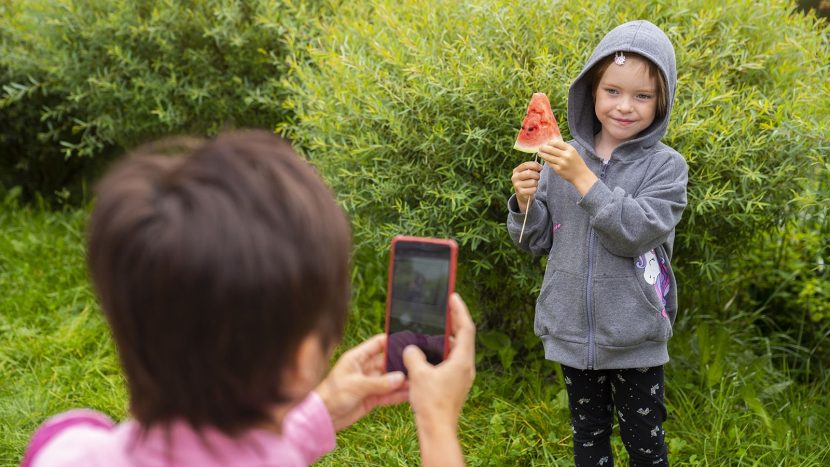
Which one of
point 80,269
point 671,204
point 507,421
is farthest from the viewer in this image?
point 80,269

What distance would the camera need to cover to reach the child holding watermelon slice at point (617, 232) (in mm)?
2611

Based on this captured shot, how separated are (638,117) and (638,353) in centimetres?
83

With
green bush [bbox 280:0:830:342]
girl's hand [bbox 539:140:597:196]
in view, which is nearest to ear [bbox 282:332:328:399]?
girl's hand [bbox 539:140:597:196]

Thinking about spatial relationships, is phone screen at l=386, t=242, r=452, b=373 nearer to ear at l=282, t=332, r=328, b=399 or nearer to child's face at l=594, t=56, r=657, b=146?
ear at l=282, t=332, r=328, b=399

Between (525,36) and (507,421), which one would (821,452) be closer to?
(507,421)

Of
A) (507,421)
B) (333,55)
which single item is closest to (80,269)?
(333,55)

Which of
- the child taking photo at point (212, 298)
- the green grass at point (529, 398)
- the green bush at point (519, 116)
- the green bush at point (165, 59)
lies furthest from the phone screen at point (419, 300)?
the green bush at point (165, 59)

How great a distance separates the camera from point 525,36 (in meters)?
3.55

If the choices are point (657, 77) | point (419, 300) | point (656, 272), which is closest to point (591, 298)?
point (656, 272)

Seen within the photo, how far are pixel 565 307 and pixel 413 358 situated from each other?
1321 millimetres

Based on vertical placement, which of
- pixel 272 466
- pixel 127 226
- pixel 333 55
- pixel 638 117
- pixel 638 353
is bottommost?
pixel 638 353

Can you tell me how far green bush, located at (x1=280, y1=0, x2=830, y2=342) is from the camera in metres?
3.34

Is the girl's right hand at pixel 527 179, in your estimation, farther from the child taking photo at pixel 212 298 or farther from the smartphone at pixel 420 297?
the child taking photo at pixel 212 298

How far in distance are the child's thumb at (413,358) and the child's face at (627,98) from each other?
4.88ft
